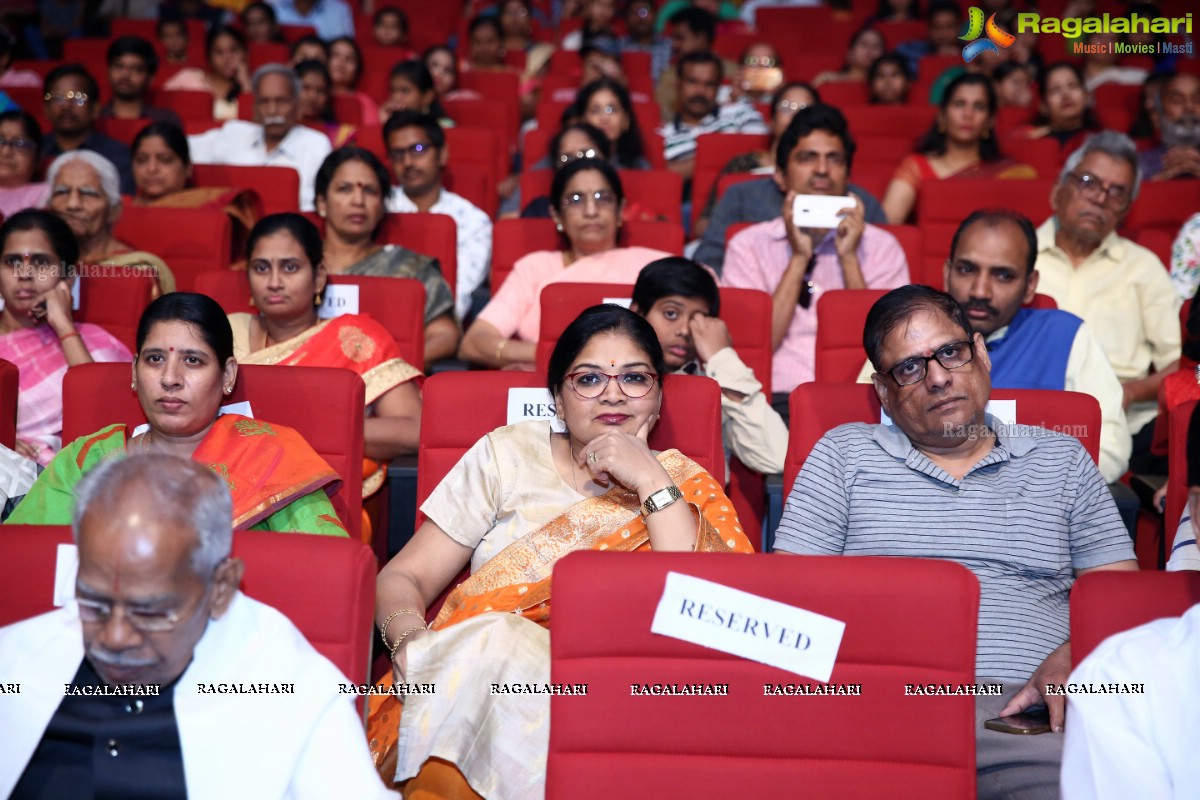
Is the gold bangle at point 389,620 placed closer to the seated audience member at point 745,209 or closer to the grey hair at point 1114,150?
the seated audience member at point 745,209

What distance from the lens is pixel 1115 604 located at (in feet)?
5.36

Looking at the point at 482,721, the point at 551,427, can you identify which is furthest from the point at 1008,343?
the point at 482,721

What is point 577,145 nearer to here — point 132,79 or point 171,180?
point 171,180

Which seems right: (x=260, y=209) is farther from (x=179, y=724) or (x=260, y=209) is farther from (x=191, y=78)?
(x=179, y=724)

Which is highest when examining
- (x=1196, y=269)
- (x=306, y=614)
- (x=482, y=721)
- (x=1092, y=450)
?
(x=1196, y=269)

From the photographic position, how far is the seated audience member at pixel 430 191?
4766 mm

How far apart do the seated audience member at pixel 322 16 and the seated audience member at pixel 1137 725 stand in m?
7.44

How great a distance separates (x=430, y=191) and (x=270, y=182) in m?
0.64

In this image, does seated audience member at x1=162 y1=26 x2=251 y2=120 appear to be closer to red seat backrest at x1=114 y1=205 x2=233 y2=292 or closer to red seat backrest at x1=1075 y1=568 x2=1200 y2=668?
red seat backrest at x1=114 y1=205 x2=233 y2=292

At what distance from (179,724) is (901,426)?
148 cm

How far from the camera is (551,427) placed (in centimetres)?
252

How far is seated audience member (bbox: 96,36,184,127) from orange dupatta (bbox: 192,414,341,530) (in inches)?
152

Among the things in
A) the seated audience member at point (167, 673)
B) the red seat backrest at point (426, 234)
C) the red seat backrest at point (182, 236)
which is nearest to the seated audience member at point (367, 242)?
the red seat backrest at point (426, 234)

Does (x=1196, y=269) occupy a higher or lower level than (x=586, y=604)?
higher
